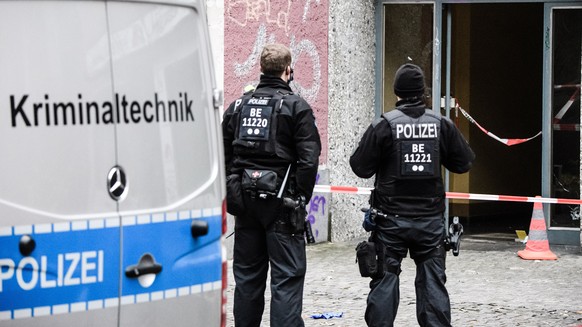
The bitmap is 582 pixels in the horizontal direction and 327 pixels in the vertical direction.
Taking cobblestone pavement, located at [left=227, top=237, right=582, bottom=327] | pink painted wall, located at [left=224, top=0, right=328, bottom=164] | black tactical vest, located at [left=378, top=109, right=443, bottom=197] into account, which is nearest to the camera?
black tactical vest, located at [left=378, top=109, right=443, bottom=197]

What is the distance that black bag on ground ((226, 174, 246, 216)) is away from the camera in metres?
7.26

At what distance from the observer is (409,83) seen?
7.56 metres

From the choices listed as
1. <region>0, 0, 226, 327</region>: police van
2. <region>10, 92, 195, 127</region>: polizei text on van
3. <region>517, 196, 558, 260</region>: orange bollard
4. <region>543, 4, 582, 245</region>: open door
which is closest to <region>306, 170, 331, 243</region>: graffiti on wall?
<region>517, 196, 558, 260</region>: orange bollard

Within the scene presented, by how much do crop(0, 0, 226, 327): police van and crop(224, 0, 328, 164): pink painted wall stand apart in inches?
266

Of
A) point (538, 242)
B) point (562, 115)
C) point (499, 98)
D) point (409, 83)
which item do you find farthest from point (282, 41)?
point (409, 83)

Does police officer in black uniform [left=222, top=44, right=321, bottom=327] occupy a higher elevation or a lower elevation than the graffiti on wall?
higher

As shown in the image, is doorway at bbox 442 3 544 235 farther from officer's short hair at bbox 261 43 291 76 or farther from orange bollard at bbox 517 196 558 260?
officer's short hair at bbox 261 43 291 76

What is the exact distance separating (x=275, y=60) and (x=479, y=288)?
12.8 feet

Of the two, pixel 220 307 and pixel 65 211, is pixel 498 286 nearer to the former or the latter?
pixel 220 307

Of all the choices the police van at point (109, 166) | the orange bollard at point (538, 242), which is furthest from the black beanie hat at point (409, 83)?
the orange bollard at point (538, 242)

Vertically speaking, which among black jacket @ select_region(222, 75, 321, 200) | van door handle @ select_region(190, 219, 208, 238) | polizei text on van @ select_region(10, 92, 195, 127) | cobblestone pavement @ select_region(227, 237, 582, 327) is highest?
polizei text on van @ select_region(10, 92, 195, 127)

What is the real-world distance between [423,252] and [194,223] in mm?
2500

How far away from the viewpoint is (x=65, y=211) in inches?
190

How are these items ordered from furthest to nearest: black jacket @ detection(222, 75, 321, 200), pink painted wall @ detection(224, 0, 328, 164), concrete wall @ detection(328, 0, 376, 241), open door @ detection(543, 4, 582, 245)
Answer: concrete wall @ detection(328, 0, 376, 241) → open door @ detection(543, 4, 582, 245) → pink painted wall @ detection(224, 0, 328, 164) → black jacket @ detection(222, 75, 321, 200)
